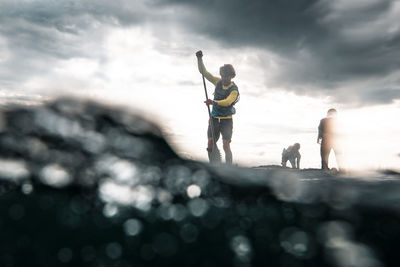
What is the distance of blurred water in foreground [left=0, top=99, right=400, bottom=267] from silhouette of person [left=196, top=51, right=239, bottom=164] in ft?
14.0

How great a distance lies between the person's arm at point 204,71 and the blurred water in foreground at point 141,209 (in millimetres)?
4911

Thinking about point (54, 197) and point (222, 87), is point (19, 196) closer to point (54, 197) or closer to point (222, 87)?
point (54, 197)

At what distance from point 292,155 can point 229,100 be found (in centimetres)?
793

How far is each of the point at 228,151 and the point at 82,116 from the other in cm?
478

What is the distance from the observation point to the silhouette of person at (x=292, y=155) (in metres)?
13.0

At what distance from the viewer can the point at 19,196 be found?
1312 millimetres

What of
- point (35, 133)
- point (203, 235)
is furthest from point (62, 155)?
point (203, 235)

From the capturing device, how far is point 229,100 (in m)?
5.94

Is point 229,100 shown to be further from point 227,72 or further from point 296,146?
point 296,146

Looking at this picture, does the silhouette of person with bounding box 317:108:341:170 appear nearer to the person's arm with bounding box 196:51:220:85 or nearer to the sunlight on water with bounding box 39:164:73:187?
the person's arm with bounding box 196:51:220:85

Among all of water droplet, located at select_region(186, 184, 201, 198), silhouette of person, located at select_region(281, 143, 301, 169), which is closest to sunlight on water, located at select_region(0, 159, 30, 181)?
water droplet, located at select_region(186, 184, 201, 198)

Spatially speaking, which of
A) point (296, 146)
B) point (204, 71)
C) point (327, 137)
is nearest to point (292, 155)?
point (296, 146)

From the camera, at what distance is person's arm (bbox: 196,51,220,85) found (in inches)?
261

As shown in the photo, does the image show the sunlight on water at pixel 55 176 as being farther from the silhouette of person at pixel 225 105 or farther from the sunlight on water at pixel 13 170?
the silhouette of person at pixel 225 105
